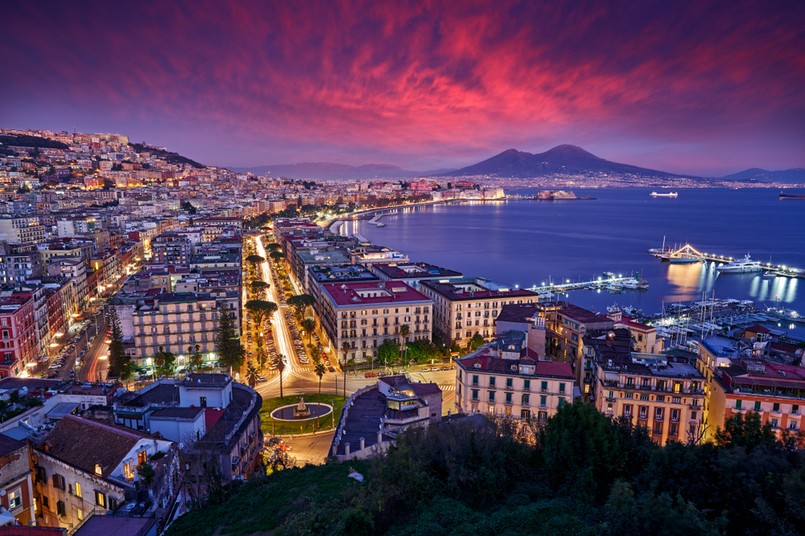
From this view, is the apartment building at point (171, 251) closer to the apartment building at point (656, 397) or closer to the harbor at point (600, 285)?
the harbor at point (600, 285)

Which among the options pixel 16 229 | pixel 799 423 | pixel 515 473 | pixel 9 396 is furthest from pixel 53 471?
pixel 16 229

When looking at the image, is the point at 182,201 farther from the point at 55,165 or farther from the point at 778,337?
the point at 778,337

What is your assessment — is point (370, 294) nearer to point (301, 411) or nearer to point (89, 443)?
point (301, 411)

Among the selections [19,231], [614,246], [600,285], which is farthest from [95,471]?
[614,246]

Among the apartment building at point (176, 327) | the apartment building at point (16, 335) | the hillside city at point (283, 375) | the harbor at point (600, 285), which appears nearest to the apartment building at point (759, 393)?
the hillside city at point (283, 375)

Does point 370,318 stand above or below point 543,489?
below

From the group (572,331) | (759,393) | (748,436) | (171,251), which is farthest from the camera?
(171,251)
